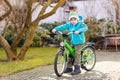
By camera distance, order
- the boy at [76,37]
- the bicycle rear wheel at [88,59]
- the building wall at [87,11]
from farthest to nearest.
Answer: the building wall at [87,11] → the bicycle rear wheel at [88,59] → the boy at [76,37]

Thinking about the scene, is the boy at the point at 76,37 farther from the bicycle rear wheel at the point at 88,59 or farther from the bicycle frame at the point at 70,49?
the bicycle rear wheel at the point at 88,59

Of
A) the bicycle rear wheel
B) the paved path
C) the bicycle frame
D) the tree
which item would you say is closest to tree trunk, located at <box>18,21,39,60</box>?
the tree

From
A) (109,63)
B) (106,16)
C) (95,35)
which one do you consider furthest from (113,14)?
(109,63)

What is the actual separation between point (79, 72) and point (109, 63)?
256 cm

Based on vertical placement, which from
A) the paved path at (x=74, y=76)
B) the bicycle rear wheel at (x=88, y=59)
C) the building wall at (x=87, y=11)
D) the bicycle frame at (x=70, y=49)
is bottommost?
the paved path at (x=74, y=76)

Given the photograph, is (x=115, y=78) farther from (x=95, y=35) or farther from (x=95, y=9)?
(x=95, y=9)

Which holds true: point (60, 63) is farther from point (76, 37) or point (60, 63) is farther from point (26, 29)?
point (26, 29)

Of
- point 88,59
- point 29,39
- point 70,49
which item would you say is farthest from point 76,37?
point 29,39

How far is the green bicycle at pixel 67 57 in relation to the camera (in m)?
8.86

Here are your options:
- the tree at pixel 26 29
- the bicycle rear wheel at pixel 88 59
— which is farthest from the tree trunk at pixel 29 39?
the bicycle rear wheel at pixel 88 59

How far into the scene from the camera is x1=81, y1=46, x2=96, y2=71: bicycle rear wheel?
32.1 ft

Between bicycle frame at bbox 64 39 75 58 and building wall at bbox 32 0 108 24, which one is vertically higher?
building wall at bbox 32 0 108 24

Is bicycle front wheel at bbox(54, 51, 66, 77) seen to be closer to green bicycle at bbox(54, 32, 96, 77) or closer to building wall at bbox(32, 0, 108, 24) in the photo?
green bicycle at bbox(54, 32, 96, 77)

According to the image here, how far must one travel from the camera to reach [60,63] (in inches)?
353
